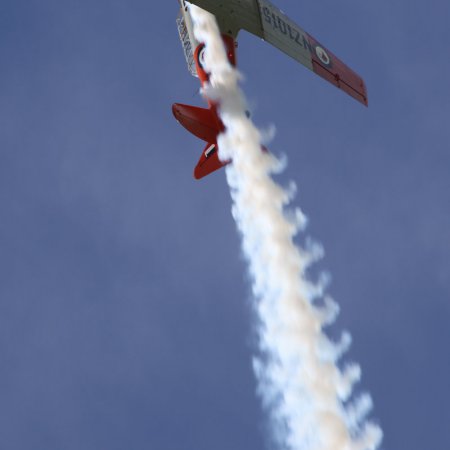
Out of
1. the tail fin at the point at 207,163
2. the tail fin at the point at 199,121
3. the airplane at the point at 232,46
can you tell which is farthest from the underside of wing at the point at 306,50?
the tail fin at the point at 207,163

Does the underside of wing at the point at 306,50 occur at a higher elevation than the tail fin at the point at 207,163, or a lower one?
higher

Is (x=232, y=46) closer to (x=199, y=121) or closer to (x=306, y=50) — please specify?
(x=306, y=50)

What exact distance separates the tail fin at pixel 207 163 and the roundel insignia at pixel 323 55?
524 centimetres

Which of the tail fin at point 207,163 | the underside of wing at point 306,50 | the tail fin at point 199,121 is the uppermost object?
the underside of wing at point 306,50

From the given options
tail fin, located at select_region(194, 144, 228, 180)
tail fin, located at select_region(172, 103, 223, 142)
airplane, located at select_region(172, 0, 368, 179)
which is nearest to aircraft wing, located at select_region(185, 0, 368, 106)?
airplane, located at select_region(172, 0, 368, 179)

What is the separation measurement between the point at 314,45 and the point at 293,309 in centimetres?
958

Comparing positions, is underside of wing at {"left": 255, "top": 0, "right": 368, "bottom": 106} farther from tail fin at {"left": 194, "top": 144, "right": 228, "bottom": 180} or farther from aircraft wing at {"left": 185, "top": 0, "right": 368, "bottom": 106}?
tail fin at {"left": 194, "top": 144, "right": 228, "bottom": 180}

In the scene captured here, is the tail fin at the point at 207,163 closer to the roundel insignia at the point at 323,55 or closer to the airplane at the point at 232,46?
the airplane at the point at 232,46

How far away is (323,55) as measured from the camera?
3762 centimetres

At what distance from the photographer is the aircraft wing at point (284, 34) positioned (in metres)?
34.5

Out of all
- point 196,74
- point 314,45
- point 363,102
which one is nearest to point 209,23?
point 196,74

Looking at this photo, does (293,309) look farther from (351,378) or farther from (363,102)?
(363,102)

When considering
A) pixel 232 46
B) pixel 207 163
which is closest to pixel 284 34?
pixel 232 46

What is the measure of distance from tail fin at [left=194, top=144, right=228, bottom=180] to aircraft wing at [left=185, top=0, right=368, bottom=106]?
380 centimetres
